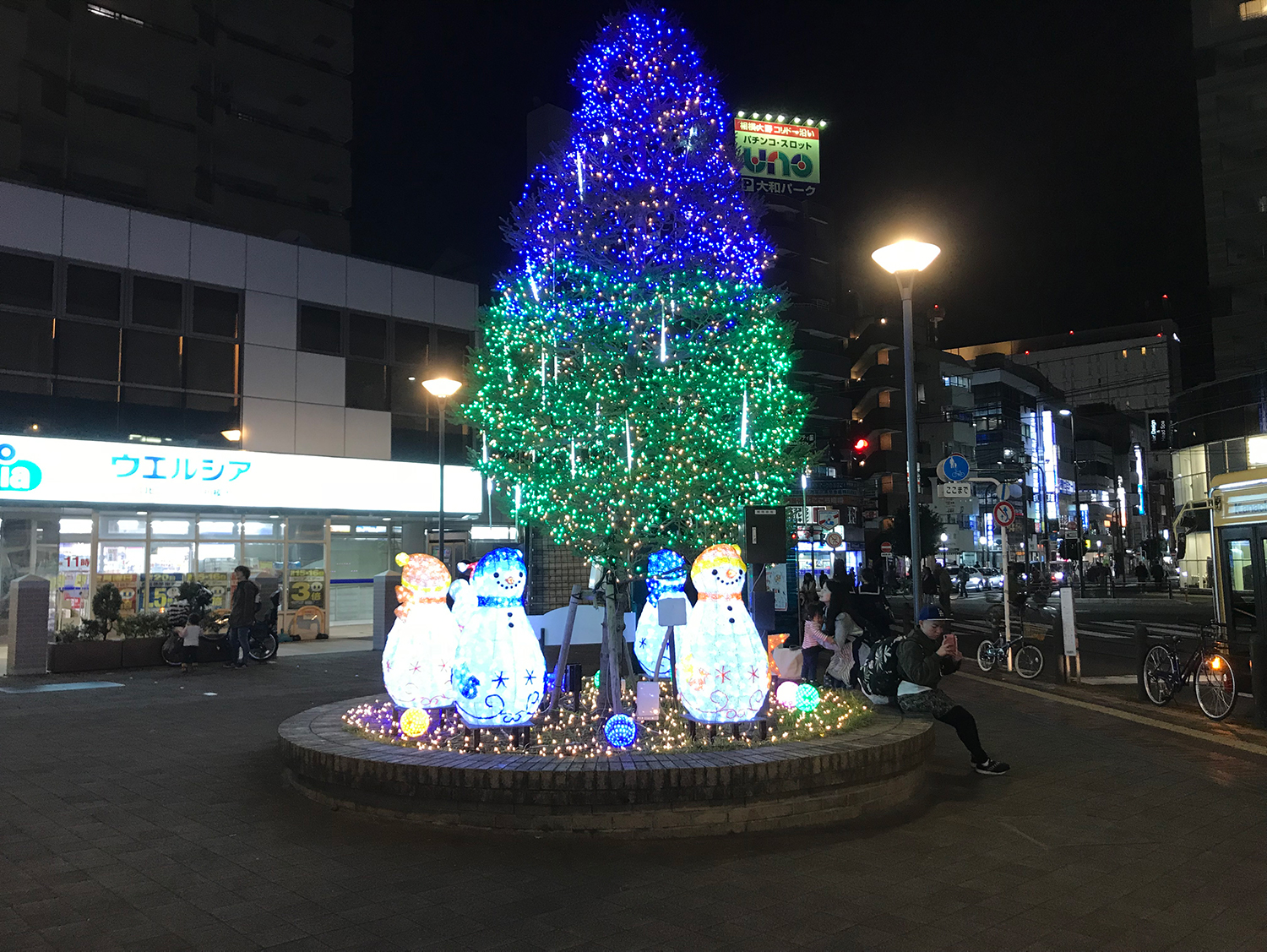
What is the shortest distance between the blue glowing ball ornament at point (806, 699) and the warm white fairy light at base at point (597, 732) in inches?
2.2

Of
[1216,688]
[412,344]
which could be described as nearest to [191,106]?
[412,344]

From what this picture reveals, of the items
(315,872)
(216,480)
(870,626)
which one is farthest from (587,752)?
(216,480)

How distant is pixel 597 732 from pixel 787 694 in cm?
188

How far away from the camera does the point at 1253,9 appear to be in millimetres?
46375

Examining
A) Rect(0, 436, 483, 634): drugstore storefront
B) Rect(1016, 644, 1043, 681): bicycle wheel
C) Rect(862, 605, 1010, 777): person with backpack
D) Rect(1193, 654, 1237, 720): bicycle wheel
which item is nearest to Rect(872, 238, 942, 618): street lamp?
Rect(862, 605, 1010, 777): person with backpack

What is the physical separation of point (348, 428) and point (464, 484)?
151 inches

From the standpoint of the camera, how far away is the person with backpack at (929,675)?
27.1ft

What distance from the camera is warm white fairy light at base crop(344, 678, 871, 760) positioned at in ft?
25.8

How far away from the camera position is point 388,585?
21.1 meters

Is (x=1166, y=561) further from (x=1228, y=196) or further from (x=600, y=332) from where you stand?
(x=600, y=332)

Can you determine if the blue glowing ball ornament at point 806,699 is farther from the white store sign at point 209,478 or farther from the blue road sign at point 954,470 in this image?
the white store sign at point 209,478

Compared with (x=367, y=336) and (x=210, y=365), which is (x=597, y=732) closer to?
(x=210, y=365)

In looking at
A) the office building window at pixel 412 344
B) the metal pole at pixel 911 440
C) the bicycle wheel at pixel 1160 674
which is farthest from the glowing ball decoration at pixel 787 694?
the office building window at pixel 412 344

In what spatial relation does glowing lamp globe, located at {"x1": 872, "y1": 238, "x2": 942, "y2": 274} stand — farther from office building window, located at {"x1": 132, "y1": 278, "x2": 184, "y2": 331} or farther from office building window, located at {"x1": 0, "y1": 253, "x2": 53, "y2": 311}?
office building window, located at {"x1": 0, "y1": 253, "x2": 53, "y2": 311}
